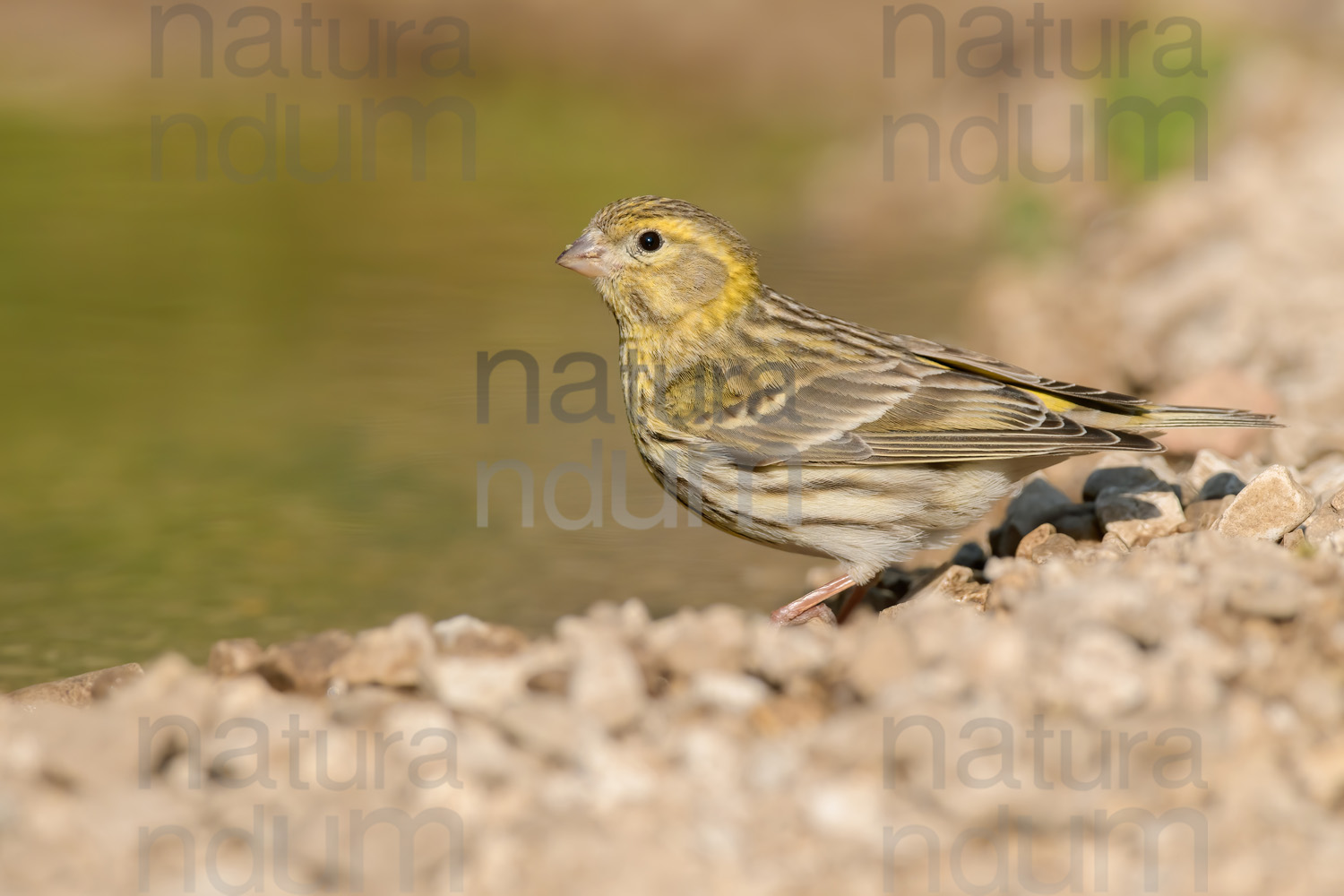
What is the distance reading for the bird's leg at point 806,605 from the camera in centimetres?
495

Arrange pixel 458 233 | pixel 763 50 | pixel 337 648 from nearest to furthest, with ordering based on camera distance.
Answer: pixel 337 648 < pixel 458 233 < pixel 763 50

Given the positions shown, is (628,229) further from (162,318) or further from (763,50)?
(763,50)

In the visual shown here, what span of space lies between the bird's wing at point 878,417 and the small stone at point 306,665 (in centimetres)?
171

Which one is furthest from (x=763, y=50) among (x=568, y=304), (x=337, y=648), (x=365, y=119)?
(x=337, y=648)

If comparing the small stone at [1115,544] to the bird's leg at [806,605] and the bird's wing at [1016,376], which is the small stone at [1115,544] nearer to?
the bird's wing at [1016,376]

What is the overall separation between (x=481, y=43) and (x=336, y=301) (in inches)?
350

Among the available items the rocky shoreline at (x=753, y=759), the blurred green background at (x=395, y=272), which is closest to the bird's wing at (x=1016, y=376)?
the blurred green background at (x=395, y=272)

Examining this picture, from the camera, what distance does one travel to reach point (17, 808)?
294 centimetres

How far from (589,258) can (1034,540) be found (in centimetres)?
186

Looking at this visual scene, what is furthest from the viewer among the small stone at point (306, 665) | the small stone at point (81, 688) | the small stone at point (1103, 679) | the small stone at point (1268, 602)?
the small stone at point (81, 688)

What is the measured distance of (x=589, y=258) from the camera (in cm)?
550

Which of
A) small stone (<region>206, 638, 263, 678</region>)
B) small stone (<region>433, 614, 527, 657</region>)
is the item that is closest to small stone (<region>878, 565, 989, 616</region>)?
small stone (<region>433, 614, 527, 657</region>)

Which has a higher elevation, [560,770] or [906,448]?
[906,448]

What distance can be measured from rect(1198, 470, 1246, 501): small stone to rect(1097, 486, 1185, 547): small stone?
0.18m
